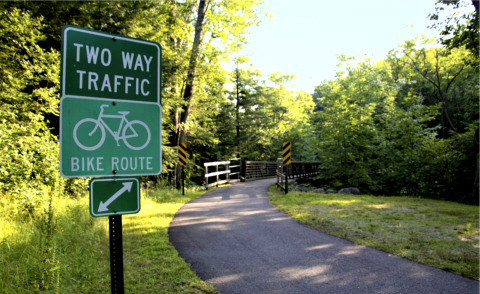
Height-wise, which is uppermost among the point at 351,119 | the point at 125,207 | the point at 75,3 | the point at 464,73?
the point at 464,73

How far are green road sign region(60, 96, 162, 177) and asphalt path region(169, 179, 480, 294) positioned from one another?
6.66ft

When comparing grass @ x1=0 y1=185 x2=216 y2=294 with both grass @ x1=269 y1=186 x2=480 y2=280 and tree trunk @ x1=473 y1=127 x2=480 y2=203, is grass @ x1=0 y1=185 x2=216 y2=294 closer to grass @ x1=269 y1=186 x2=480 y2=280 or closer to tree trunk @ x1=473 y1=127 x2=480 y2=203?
grass @ x1=269 y1=186 x2=480 y2=280

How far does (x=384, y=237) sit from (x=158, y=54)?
15.9 ft

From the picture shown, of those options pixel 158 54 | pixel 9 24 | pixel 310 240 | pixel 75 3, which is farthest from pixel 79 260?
pixel 75 3

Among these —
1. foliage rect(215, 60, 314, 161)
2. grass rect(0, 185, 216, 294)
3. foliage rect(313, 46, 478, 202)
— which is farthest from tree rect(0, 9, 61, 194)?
foliage rect(215, 60, 314, 161)

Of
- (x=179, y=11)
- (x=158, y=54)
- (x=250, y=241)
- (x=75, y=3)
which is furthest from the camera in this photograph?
(x=179, y=11)

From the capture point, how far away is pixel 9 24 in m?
7.91

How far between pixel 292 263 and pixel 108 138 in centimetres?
312

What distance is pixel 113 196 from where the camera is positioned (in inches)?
67.2

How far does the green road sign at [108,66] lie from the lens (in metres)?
1.62

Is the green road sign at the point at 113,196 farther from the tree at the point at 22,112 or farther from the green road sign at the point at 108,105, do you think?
the tree at the point at 22,112

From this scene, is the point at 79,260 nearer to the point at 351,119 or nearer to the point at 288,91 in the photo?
the point at 351,119

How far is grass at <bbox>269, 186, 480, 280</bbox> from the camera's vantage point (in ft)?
13.1

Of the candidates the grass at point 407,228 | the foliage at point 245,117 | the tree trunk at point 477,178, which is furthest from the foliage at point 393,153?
the foliage at point 245,117
